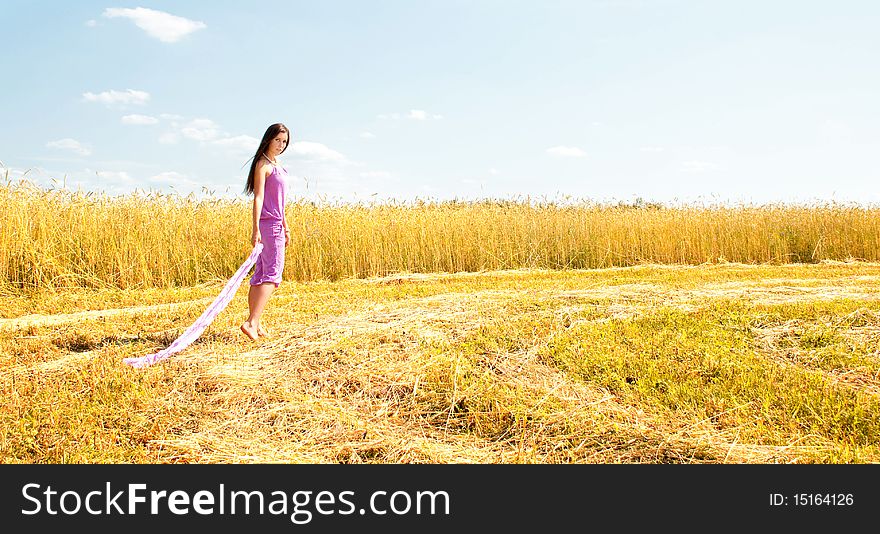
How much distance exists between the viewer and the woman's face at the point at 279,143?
458 cm

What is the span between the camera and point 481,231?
11586 millimetres

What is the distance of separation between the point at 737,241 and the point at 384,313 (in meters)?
9.37

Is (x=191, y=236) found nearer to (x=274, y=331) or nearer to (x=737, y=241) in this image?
(x=274, y=331)

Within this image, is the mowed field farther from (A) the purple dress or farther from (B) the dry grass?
(B) the dry grass

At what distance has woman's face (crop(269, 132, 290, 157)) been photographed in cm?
458

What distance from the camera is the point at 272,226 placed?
4.62m

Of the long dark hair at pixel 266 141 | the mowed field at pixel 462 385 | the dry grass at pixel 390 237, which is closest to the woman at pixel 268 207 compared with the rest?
the long dark hair at pixel 266 141

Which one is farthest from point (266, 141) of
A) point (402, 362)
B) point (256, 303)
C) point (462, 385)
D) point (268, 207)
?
point (462, 385)

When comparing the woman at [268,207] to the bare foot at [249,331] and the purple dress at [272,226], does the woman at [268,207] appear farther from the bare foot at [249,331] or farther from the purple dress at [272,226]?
the bare foot at [249,331]

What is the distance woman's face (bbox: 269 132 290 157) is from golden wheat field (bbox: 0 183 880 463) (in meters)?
1.34

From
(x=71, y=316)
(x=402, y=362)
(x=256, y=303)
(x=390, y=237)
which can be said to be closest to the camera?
(x=402, y=362)

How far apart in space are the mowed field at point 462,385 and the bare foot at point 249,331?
2.7 inches

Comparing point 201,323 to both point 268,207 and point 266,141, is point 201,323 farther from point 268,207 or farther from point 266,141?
point 266,141

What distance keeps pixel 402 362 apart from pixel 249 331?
1.28m
